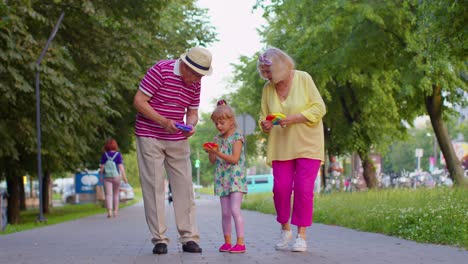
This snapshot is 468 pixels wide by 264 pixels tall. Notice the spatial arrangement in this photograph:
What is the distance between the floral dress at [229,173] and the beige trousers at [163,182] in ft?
0.95

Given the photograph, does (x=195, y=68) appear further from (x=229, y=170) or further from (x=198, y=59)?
(x=229, y=170)

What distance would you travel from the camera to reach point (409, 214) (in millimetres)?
10836

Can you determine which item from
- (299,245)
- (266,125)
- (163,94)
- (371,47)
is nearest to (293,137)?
(266,125)

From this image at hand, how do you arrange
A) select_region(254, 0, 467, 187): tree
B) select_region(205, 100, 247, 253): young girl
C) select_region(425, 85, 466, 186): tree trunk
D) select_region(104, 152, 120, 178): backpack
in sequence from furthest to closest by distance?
select_region(425, 85, 466, 186): tree trunk → select_region(254, 0, 467, 187): tree → select_region(104, 152, 120, 178): backpack → select_region(205, 100, 247, 253): young girl

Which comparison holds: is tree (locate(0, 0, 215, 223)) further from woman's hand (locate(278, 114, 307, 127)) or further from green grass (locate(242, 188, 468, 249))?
woman's hand (locate(278, 114, 307, 127))

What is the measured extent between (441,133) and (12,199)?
45.8 feet

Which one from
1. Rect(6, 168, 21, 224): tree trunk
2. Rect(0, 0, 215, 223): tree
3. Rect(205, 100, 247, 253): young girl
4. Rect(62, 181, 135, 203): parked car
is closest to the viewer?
Rect(205, 100, 247, 253): young girl

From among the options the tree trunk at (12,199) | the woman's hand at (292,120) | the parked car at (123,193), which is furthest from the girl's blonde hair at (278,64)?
the parked car at (123,193)

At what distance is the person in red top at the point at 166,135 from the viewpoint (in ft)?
24.8

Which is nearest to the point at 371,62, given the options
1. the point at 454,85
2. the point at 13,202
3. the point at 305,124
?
the point at 454,85

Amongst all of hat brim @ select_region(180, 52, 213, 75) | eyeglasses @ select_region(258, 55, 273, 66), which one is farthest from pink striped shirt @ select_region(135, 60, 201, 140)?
eyeglasses @ select_region(258, 55, 273, 66)

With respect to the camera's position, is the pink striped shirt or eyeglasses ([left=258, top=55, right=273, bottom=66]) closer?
the pink striped shirt

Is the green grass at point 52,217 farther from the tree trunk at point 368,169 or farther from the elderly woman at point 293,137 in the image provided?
the tree trunk at point 368,169

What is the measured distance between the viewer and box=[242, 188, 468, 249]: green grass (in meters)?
9.32
